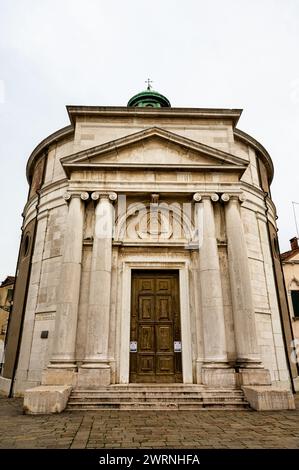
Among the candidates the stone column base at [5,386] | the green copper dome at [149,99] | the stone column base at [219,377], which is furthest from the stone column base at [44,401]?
the green copper dome at [149,99]

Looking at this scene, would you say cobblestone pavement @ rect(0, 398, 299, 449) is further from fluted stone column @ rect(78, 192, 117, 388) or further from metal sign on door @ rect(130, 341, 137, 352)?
metal sign on door @ rect(130, 341, 137, 352)

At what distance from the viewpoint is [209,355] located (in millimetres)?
9227

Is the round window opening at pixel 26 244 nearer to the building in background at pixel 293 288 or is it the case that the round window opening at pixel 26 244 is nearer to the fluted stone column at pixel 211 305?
the fluted stone column at pixel 211 305

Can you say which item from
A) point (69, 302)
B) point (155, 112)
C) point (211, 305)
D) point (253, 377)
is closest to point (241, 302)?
point (211, 305)

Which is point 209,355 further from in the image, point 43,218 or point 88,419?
point 43,218

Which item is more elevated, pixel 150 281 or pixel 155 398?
pixel 150 281

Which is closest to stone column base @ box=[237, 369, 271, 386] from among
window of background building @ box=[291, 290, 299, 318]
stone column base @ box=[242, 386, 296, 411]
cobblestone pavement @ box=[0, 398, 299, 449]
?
stone column base @ box=[242, 386, 296, 411]

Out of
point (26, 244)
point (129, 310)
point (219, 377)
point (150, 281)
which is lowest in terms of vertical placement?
point (219, 377)

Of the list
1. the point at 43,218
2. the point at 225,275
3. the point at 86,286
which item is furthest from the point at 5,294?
the point at 225,275

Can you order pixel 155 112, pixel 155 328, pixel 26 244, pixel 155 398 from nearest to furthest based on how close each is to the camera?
pixel 155 398
pixel 155 328
pixel 155 112
pixel 26 244

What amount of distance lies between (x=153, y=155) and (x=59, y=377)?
786 centimetres

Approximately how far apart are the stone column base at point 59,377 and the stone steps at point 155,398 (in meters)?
0.38

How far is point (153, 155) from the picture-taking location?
38.4ft

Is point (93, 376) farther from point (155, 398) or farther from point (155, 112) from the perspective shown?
point (155, 112)
